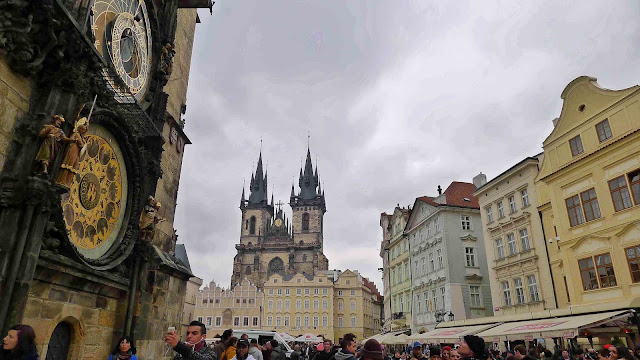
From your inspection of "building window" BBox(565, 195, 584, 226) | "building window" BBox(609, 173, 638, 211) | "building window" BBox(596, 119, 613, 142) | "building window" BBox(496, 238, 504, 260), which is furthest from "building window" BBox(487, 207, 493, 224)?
"building window" BBox(609, 173, 638, 211)

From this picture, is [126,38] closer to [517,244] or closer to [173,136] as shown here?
[173,136]

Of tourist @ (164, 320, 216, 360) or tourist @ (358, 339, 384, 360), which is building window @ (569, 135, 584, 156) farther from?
tourist @ (164, 320, 216, 360)

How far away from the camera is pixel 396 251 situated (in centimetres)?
3984

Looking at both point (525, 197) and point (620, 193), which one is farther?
point (525, 197)

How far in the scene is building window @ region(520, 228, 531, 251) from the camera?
2227cm

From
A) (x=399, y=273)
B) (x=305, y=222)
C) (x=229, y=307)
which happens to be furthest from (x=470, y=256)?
(x=305, y=222)

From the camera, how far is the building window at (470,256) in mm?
29013

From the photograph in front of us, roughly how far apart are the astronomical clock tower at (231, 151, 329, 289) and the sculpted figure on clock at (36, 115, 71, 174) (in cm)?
8339

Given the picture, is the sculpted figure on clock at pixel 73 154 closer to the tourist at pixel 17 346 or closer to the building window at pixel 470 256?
the tourist at pixel 17 346

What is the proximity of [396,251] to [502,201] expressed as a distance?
16.4 m

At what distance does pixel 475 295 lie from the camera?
28203 mm

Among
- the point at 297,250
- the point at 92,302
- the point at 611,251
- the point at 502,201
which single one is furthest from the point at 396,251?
the point at 297,250

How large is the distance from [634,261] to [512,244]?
30.0 feet

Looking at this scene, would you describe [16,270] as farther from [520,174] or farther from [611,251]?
[520,174]
